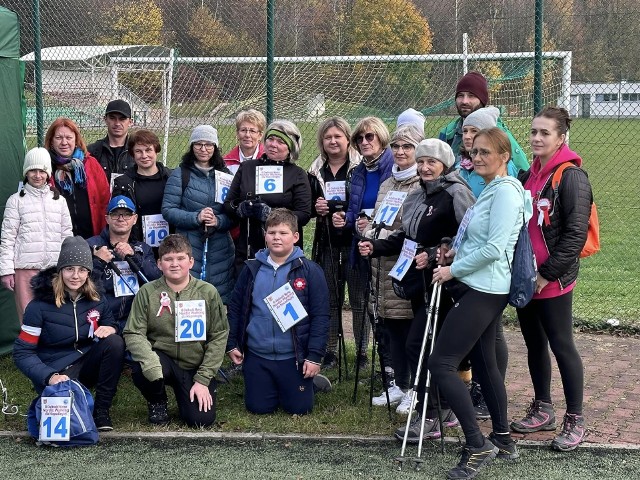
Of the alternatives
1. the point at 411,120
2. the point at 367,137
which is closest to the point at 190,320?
the point at 367,137

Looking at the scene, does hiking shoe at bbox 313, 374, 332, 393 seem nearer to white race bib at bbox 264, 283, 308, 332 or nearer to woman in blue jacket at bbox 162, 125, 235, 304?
white race bib at bbox 264, 283, 308, 332

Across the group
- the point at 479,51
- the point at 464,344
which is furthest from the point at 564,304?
the point at 479,51

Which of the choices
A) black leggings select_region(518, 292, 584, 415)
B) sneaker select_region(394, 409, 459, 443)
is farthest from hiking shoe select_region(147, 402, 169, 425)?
black leggings select_region(518, 292, 584, 415)

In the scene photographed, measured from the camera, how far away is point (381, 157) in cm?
636

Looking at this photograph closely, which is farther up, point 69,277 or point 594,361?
point 69,277

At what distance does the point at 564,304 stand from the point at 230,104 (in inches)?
321

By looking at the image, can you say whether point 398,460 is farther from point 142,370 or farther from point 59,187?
point 59,187

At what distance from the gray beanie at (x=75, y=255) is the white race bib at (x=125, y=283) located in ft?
1.93

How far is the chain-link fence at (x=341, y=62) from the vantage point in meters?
9.61

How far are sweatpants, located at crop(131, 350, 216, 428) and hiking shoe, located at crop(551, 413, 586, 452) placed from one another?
2.06 meters

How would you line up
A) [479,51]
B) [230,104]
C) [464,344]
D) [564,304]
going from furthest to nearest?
1. [230,104]
2. [479,51]
3. [564,304]
4. [464,344]

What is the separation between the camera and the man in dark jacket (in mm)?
6508

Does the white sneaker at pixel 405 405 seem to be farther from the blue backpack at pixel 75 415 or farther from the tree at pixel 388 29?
the tree at pixel 388 29

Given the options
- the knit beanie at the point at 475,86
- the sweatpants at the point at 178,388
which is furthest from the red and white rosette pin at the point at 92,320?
the knit beanie at the point at 475,86
